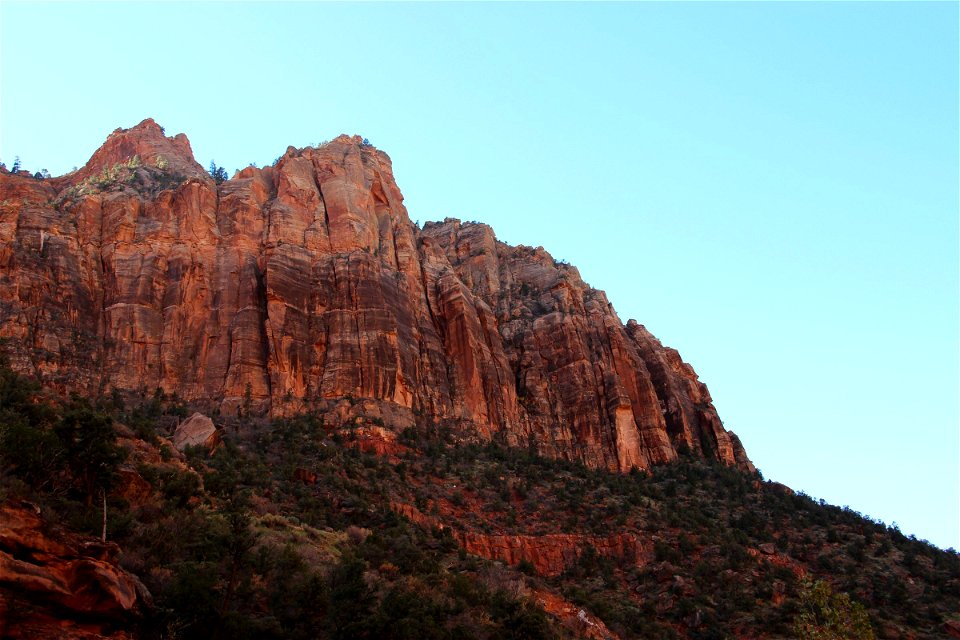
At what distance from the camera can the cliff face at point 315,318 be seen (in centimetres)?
6169

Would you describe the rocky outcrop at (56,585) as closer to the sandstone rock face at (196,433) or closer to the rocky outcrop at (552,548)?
the sandstone rock face at (196,433)

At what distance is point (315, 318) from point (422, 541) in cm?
2701

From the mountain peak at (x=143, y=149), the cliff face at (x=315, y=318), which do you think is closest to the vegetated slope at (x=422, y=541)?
the cliff face at (x=315, y=318)

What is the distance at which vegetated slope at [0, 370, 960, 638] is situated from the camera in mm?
25797

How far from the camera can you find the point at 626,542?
53344mm

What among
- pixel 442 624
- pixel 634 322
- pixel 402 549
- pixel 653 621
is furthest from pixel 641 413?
pixel 442 624

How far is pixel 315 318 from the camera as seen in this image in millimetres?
66750

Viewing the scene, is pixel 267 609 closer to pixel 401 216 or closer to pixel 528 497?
pixel 528 497

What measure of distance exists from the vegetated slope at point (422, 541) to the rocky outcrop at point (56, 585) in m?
0.08

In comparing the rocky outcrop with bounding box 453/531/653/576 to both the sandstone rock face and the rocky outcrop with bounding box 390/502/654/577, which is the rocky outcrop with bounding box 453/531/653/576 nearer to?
the rocky outcrop with bounding box 390/502/654/577

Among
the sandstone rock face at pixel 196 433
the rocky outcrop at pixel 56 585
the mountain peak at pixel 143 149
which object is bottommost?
the rocky outcrop at pixel 56 585

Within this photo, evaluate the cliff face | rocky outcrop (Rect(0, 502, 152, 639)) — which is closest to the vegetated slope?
rocky outcrop (Rect(0, 502, 152, 639))

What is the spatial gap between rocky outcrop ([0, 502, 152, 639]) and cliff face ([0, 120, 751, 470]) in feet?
126

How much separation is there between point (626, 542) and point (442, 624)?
27209mm
